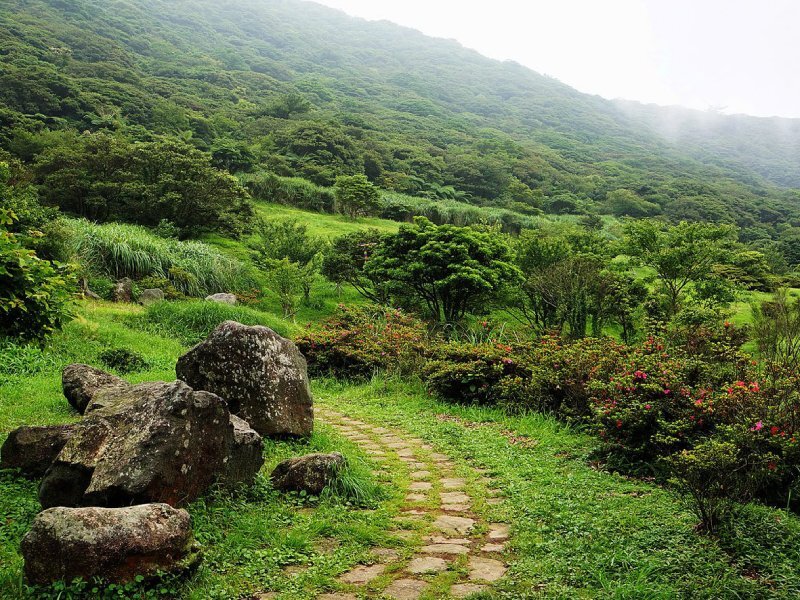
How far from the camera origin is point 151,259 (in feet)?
58.4

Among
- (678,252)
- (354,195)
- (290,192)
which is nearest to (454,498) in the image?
(678,252)

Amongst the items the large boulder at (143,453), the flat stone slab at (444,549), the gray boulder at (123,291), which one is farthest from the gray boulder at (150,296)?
the flat stone slab at (444,549)

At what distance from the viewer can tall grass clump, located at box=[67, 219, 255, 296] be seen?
1692cm

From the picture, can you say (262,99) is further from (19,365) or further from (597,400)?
(597,400)

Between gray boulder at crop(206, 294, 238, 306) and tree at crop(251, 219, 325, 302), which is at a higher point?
tree at crop(251, 219, 325, 302)

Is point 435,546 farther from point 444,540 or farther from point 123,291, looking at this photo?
point 123,291

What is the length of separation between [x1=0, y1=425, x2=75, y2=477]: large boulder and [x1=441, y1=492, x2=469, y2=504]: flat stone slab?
3.47 m

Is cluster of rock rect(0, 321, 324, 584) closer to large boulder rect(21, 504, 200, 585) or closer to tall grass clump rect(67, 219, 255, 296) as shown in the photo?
large boulder rect(21, 504, 200, 585)

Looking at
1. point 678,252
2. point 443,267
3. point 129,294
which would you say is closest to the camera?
point 129,294

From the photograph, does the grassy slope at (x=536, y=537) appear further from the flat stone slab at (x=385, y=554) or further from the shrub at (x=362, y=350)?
the shrub at (x=362, y=350)

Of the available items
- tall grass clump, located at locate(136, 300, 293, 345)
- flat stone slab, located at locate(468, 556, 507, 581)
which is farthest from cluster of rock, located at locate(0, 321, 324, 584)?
tall grass clump, located at locate(136, 300, 293, 345)

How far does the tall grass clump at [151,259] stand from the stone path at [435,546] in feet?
43.8

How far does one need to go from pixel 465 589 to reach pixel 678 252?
17899 mm

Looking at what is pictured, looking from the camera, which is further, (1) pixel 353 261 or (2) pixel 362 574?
(1) pixel 353 261
